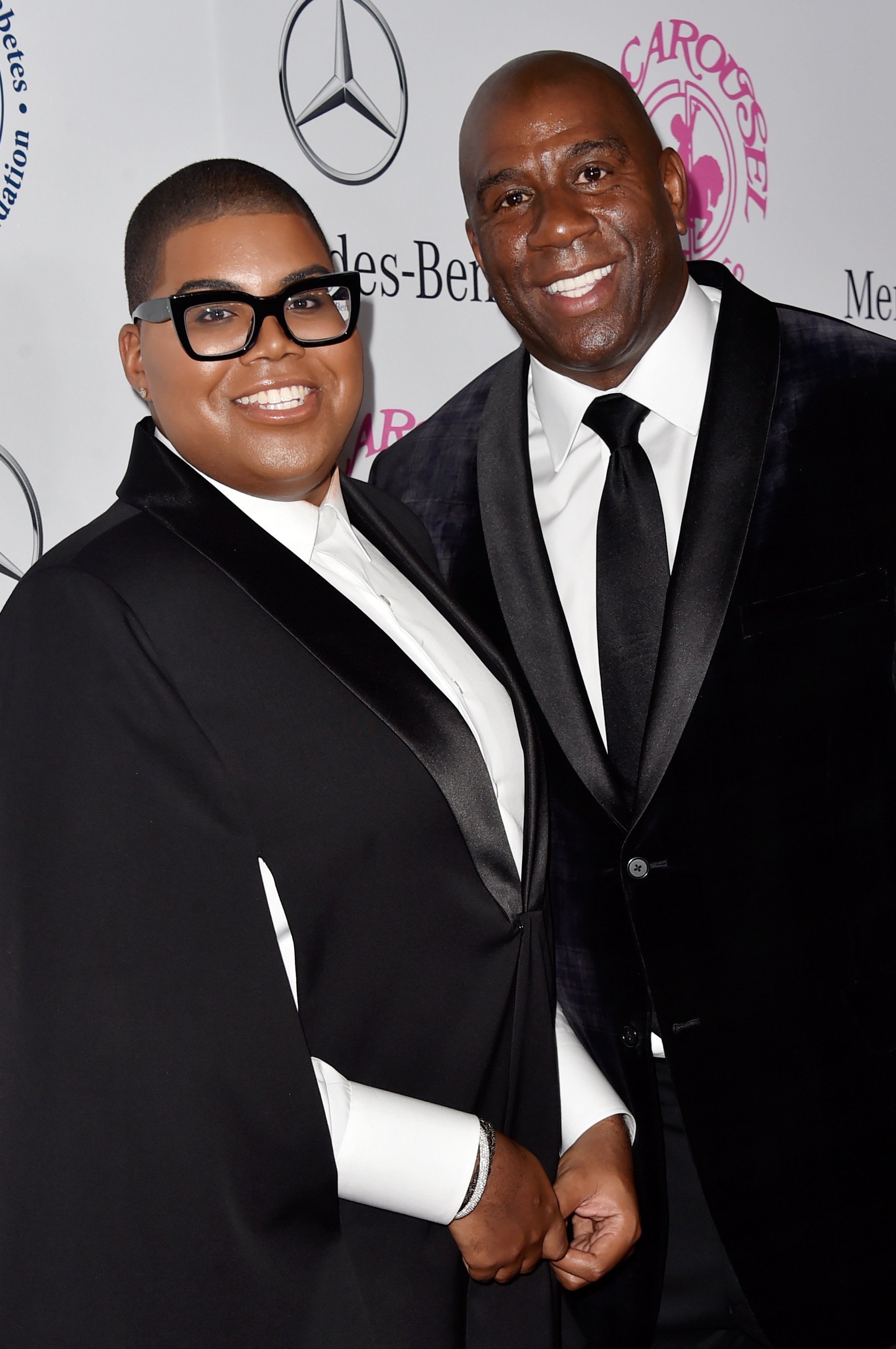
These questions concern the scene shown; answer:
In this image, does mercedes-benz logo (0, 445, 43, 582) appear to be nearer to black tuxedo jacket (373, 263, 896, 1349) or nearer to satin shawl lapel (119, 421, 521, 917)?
satin shawl lapel (119, 421, 521, 917)

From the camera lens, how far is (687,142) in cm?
308

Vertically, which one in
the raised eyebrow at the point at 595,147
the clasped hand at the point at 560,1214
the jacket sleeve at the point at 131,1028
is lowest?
the clasped hand at the point at 560,1214

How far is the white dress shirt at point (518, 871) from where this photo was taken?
4.57 ft

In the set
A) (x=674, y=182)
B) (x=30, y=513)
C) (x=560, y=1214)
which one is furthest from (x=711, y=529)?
(x=30, y=513)

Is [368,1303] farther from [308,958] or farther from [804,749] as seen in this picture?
[804,749]

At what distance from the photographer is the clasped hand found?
1436 millimetres

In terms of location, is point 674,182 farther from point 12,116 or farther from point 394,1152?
point 394,1152

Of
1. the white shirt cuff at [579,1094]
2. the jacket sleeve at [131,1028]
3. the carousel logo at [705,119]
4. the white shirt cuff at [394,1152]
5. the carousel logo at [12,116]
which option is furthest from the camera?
the carousel logo at [705,119]

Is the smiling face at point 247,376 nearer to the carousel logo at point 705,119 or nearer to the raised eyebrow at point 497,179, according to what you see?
the raised eyebrow at point 497,179

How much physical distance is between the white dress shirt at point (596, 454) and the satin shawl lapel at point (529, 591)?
1.8 inches

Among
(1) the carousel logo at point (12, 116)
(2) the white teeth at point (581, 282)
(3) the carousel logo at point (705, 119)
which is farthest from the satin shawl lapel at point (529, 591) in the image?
(3) the carousel logo at point (705, 119)

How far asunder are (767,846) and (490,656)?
468 mm

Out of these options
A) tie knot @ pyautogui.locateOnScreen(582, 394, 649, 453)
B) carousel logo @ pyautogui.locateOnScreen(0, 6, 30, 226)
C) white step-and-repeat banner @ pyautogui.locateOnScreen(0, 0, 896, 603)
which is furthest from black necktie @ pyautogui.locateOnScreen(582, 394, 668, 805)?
carousel logo @ pyautogui.locateOnScreen(0, 6, 30, 226)

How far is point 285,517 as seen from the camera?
1573 mm
